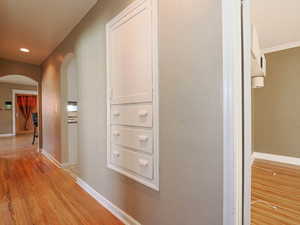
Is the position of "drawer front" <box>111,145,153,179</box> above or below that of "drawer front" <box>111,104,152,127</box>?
below

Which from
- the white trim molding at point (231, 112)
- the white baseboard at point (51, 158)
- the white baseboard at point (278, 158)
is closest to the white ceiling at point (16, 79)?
the white baseboard at point (51, 158)

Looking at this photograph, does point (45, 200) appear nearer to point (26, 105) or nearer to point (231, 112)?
point (231, 112)

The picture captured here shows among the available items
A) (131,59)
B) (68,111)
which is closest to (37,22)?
(68,111)

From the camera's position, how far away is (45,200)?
2074mm

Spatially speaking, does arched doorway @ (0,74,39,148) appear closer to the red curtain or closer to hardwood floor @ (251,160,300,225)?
the red curtain

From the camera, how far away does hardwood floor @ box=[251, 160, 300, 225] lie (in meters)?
1.68

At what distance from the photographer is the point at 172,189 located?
1.19 m

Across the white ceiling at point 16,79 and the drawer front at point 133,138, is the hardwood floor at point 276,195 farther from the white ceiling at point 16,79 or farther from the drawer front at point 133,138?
the white ceiling at point 16,79

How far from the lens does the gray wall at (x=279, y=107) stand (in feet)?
11.2

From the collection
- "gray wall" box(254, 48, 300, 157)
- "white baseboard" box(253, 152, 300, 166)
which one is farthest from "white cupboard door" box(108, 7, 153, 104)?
"white baseboard" box(253, 152, 300, 166)

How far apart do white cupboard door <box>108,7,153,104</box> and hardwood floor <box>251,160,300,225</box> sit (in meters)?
1.70

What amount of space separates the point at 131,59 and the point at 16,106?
9414mm

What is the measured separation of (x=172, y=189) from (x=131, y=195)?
0.58 meters

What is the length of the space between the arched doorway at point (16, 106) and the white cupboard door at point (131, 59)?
7183mm
